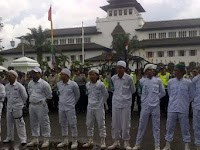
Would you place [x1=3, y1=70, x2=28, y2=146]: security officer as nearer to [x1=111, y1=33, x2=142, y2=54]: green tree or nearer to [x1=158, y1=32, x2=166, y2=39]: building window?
[x1=111, y1=33, x2=142, y2=54]: green tree

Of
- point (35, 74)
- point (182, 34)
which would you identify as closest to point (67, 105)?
point (35, 74)

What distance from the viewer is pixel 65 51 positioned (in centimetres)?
5247

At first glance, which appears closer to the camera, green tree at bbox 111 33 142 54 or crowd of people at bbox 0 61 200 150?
crowd of people at bbox 0 61 200 150

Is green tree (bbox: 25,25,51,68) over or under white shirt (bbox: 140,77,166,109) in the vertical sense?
over

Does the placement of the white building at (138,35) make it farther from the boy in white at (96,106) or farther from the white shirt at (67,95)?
the boy in white at (96,106)

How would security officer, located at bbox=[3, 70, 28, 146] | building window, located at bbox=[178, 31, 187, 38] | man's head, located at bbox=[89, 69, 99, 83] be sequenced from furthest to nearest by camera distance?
building window, located at bbox=[178, 31, 187, 38]
security officer, located at bbox=[3, 70, 28, 146]
man's head, located at bbox=[89, 69, 99, 83]

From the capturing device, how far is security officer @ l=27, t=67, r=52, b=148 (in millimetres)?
6980

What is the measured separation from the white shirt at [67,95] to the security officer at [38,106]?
37cm

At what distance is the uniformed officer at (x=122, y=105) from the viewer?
6613 mm

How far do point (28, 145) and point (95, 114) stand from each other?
1882mm

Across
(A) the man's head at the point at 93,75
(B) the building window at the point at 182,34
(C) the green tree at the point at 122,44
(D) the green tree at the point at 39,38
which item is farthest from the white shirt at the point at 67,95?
(B) the building window at the point at 182,34

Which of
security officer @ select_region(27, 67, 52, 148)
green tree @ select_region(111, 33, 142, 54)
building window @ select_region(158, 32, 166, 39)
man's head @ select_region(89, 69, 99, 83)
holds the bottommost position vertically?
security officer @ select_region(27, 67, 52, 148)

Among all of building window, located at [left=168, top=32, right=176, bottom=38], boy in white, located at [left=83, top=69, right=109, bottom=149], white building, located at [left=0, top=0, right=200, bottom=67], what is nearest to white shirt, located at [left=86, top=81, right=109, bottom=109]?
boy in white, located at [left=83, top=69, right=109, bottom=149]

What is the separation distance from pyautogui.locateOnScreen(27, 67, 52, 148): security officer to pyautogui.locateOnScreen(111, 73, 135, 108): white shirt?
176 centimetres
